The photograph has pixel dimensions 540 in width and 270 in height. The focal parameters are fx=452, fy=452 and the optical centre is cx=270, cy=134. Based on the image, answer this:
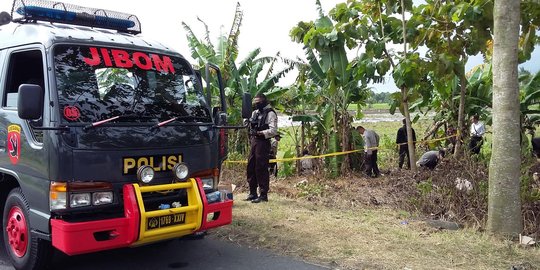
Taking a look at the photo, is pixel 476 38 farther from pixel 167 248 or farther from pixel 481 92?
pixel 167 248

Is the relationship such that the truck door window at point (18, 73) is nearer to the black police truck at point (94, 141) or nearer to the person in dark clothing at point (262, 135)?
the black police truck at point (94, 141)

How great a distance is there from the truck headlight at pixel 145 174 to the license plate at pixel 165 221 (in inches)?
14.3

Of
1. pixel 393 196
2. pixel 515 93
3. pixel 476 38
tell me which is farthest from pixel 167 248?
pixel 476 38

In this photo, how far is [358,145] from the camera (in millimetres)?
10641

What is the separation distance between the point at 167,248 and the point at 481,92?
851 centimetres

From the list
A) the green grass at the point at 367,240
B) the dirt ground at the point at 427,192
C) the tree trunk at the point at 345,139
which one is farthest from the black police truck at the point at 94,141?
the tree trunk at the point at 345,139

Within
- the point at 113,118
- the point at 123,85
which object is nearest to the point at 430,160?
the point at 123,85

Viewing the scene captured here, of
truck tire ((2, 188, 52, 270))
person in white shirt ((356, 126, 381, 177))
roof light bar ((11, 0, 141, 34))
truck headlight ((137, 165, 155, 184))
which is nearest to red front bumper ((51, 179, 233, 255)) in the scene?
truck headlight ((137, 165, 155, 184))

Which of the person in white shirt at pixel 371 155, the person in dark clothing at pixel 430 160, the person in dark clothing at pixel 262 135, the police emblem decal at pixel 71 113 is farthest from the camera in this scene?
the person in white shirt at pixel 371 155

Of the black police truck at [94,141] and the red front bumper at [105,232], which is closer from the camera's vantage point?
the red front bumper at [105,232]

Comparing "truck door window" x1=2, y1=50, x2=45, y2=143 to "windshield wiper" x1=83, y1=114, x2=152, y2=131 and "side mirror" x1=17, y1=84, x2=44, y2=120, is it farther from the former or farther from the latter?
"windshield wiper" x1=83, y1=114, x2=152, y2=131

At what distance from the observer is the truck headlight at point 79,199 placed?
3889mm

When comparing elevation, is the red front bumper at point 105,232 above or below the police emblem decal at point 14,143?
below

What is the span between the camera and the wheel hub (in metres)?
4.29
